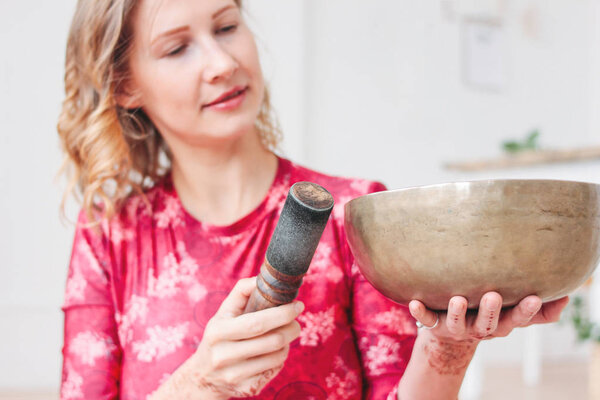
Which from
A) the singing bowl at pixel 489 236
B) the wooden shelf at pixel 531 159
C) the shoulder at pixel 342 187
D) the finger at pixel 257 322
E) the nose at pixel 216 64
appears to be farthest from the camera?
the wooden shelf at pixel 531 159

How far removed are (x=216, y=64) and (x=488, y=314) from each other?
59 cm

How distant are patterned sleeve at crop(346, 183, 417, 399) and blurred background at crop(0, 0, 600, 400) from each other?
1.05 m

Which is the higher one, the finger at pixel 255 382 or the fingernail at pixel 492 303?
the fingernail at pixel 492 303

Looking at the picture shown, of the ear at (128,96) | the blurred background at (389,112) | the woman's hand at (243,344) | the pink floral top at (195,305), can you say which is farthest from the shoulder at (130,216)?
the blurred background at (389,112)

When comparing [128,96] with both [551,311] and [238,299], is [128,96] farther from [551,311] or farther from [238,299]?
[551,311]

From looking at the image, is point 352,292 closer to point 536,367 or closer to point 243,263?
point 243,263

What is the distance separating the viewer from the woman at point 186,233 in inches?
39.0

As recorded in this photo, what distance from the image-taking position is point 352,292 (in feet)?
Result: 3.49

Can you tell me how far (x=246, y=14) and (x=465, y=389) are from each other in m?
1.94

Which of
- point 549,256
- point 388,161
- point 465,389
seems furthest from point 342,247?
point 388,161

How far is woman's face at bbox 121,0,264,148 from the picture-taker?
38.6 inches

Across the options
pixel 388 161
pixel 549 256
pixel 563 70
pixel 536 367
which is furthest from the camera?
pixel 563 70

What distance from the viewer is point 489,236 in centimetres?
59

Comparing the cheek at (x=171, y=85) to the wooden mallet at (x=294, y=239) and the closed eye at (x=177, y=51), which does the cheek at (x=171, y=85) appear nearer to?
the closed eye at (x=177, y=51)
